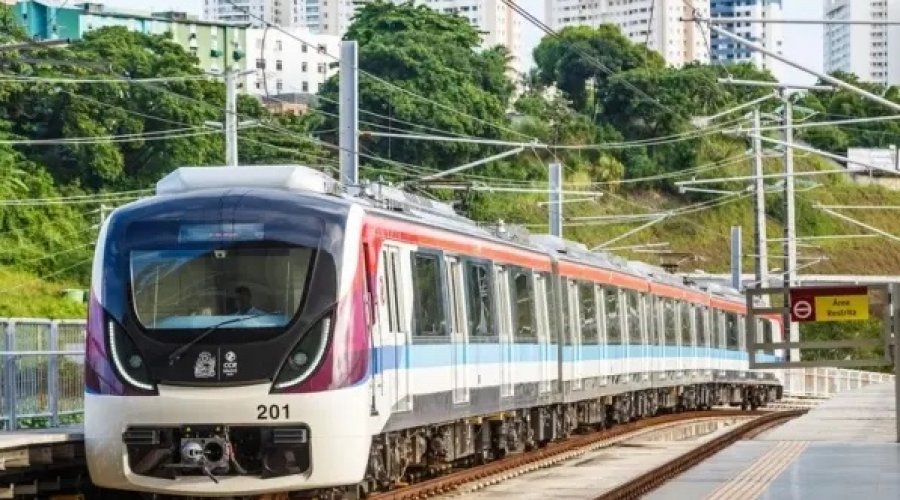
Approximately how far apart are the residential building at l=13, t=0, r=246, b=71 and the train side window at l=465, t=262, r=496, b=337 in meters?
85.9

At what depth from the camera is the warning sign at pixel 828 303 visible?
2544 centimetres

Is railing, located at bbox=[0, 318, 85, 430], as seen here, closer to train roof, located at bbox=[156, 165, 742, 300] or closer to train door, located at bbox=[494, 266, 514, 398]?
train roof, located at bbox=[156, 165, 742, 300]

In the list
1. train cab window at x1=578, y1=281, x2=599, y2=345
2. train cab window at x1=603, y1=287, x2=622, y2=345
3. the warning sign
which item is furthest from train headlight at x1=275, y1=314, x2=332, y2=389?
train cab window at x1=603, y1=287, x2=622, y2=345

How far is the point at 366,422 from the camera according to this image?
62.3ft

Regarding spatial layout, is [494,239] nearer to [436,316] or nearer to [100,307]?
[436,316]

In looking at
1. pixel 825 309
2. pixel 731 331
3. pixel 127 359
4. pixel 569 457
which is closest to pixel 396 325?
pixel 127 359

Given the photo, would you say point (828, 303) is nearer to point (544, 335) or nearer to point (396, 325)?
point (544, 335)

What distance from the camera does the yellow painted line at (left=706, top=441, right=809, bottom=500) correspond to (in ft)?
65.9

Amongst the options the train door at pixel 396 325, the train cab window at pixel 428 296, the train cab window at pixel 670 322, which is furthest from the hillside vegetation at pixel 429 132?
the train door at pixel 396 325

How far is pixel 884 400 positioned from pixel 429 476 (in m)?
20.7

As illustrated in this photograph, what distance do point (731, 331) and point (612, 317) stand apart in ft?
60.3

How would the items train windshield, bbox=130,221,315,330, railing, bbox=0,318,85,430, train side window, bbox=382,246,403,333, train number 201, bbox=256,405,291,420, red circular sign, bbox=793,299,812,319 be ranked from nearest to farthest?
1. train number 201, bbox=256,405,291,420
2. train windshield, bbox=130,221,315,330
3. train side window, bbox=382,246,403,333
4. railing, bbox=0,318,85,430
5. red circular sign, bbox=793,299,812,319

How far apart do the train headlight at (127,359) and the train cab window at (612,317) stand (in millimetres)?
18303

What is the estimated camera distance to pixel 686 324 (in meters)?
46.4
